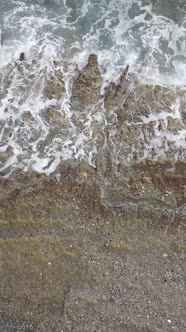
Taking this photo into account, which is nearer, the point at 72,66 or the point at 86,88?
the point at 86,88

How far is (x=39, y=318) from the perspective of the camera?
14914 millimetres

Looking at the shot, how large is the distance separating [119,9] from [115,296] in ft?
50.4

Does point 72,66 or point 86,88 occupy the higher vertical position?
point 72,66

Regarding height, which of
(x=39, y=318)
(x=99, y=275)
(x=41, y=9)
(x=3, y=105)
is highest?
(x=41, y=9)

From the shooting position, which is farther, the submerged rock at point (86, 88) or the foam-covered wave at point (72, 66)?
the submerged rock at point (86, 88)

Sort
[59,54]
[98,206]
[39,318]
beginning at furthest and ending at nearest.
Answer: [59,54], [98,206], [39,318]

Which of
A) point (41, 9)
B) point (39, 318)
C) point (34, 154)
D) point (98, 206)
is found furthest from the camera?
point (41, 9)

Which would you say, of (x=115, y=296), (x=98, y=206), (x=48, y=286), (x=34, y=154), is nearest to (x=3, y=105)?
(x=34, y=154)

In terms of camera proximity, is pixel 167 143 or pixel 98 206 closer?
pixel 98 206

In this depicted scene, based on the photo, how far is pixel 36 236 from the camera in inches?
641

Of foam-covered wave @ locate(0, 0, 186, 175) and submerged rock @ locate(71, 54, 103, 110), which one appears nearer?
foam-covered wave @ locate(0, 0, 186, 175)

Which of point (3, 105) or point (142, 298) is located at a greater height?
point (3, 105)

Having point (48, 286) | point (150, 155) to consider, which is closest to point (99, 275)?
point (48, 286)

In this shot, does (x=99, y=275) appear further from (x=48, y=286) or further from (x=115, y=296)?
(x=48, y=286)
